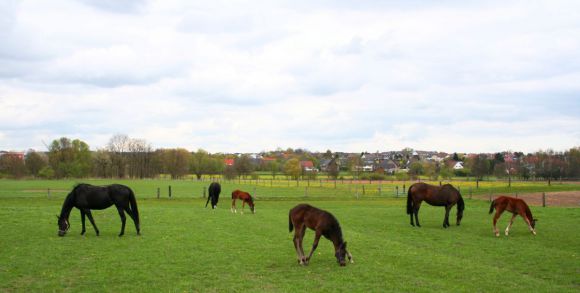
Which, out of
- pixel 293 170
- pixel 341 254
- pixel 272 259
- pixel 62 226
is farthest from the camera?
pixel 293 170

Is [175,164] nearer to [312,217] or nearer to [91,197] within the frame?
[91,197]

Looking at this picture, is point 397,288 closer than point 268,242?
Yes

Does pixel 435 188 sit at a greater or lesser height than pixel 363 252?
greater

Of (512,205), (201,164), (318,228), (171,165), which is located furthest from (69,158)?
(318,228)

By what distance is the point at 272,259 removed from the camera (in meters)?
13.0

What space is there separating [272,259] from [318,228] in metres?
1.77

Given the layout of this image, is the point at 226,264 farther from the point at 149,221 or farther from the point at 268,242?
the point at 149,221

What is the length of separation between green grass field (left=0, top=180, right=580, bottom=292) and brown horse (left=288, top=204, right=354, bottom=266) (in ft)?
1.08

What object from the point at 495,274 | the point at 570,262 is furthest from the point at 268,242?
the point at 570,262

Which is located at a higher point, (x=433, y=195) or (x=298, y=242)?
(x=433, y=195)

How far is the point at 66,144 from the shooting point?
115 m

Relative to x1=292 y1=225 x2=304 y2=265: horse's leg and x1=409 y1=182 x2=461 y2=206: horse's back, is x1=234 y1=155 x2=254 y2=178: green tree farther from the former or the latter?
x1=292 y1=225 x2=304 y2=265: horse's leg

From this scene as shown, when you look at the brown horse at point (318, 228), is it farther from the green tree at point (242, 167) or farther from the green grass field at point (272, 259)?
the green tree at point (242, 167)

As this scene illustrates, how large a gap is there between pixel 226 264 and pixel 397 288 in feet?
14.7
